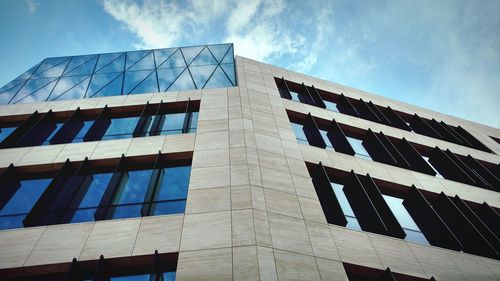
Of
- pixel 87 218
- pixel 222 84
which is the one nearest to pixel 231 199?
pixel 87 218

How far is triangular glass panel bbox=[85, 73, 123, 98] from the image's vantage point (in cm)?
2041

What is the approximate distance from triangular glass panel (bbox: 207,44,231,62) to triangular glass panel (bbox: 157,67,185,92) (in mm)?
3365

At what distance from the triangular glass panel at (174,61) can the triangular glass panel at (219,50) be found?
2.88 m

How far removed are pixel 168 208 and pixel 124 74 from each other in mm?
15129

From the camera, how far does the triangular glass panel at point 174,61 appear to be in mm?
23125

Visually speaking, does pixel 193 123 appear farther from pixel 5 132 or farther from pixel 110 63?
pixel 110 63

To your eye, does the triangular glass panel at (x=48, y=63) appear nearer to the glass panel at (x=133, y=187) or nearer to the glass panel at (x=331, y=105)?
the glass panel at (x=133, y=187)

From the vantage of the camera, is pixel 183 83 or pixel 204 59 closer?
pixel 183 83

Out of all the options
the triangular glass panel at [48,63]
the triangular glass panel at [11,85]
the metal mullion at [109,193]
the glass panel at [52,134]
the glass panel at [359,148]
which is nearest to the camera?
the metal mullion at [109,193]

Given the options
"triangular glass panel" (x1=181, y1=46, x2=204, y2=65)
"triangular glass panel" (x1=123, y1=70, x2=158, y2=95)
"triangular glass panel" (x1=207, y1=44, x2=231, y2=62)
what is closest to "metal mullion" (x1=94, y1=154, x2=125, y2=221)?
"triangular glass panel" (x1=123, y1=70, x2=158, y2=95)

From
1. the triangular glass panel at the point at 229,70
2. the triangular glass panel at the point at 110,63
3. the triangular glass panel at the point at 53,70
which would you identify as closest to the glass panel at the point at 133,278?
the triangular glass panel at the point at 229,70

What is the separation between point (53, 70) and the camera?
24266 millimetres

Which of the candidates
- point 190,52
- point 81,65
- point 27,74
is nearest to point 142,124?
point 190,52

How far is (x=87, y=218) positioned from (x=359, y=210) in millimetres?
12789
